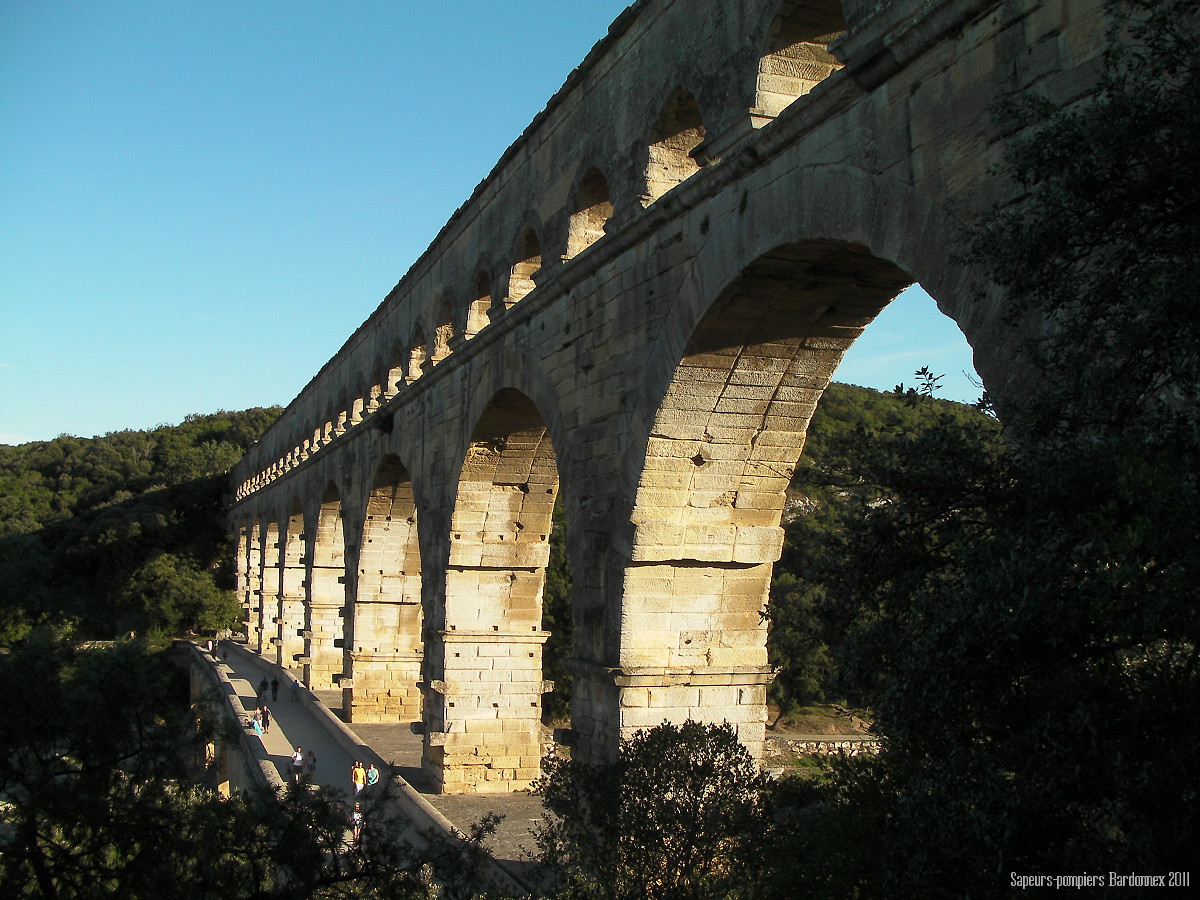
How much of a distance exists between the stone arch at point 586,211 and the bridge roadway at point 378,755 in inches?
185

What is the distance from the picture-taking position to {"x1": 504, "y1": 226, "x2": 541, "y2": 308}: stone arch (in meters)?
10.8

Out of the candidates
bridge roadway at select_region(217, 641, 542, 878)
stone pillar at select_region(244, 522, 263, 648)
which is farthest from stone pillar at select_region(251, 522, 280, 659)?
bridge roadway at select_region(217, 641, 542, 878)

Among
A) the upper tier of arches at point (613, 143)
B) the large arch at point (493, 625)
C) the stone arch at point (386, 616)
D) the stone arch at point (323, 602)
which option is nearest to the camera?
the upper tier of arches at point (613, 143)

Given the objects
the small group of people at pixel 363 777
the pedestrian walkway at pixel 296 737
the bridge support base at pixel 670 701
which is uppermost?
the bridge support base at pixel 670 701

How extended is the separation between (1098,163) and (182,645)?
3543cm

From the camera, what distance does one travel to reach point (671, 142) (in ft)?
25.3

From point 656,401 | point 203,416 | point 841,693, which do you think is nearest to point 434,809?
point 656,401

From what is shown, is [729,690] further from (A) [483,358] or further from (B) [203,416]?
(B) [203,416]

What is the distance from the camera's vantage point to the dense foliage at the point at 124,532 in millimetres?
38219

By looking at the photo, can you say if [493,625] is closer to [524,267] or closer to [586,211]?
[524,267]

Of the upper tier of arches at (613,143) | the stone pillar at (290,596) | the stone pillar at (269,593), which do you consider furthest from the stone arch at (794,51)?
the stone pillar at (269,593)

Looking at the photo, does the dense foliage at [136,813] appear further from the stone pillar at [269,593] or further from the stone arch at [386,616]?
the stone pillar at [269,593]

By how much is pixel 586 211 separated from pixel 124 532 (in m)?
37.9

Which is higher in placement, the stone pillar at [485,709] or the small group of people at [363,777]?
the stone pillar at [485,709]
